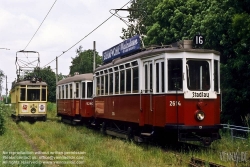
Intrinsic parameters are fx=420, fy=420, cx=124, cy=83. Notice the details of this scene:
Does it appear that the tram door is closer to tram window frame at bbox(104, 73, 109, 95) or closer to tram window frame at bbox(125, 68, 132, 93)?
tram window frame at bbox(125, 68, 132, 93)

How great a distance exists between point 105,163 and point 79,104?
13.6 metres

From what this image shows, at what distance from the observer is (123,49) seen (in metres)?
16.8

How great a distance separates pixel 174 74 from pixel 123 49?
520cm

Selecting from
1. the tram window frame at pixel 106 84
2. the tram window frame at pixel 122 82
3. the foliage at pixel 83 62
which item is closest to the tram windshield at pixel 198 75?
the tram window frame at pixel 122 82

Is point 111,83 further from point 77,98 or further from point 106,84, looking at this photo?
point 77,98

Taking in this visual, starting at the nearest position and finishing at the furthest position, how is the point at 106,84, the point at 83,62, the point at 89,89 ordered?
the point at 106,84, the point at 89,89, the point at 83,62

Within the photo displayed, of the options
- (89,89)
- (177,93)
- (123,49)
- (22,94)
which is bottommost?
(177,93)

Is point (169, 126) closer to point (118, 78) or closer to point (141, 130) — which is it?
point (141, 130)

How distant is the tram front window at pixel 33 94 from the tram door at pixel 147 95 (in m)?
14.9

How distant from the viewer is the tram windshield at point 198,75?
39.4 feet

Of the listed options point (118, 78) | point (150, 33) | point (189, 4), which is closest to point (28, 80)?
point (150, 33)

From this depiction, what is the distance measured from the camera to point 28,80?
89.2 ft

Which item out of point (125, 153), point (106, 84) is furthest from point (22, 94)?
point (125, 153)

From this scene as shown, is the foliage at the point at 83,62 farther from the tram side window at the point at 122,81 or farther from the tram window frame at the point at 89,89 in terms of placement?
the tram side window at the point at 122,81
